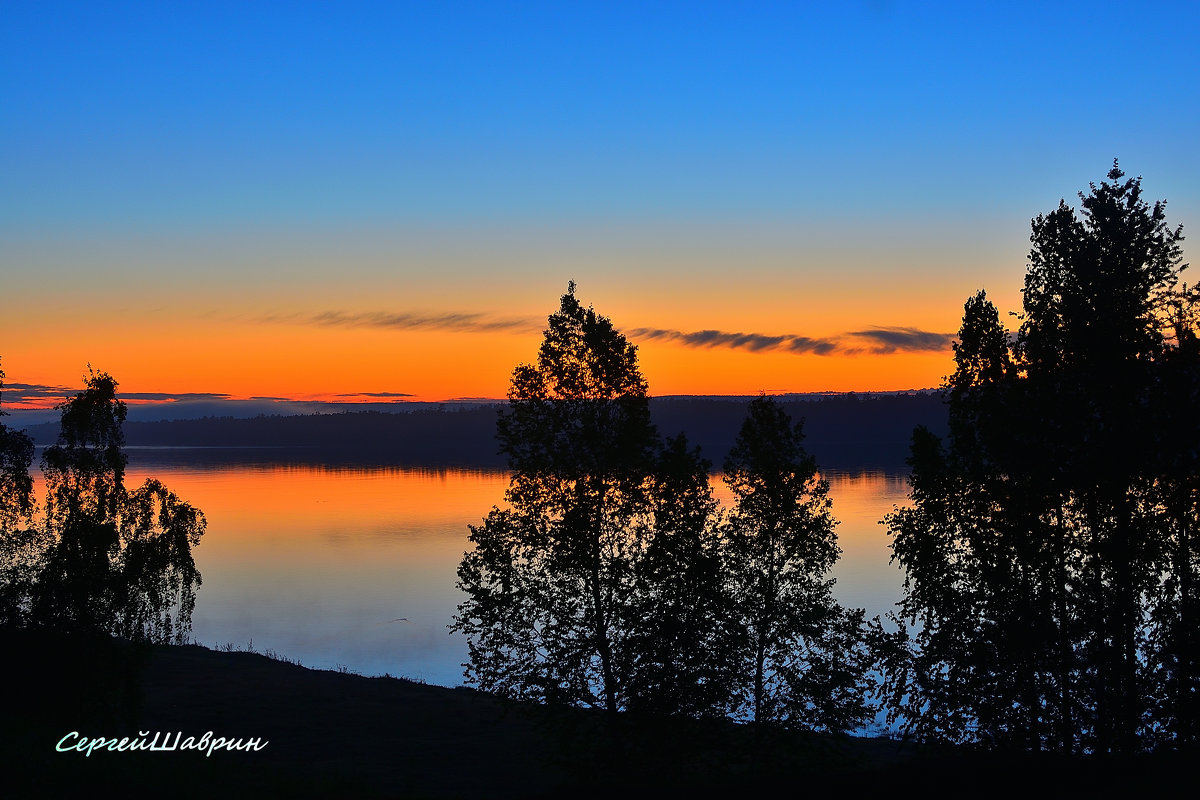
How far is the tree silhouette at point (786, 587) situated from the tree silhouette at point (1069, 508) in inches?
101

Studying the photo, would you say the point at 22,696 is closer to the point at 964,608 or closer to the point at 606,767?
the point at 606,767

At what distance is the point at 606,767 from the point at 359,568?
73018 millimetres

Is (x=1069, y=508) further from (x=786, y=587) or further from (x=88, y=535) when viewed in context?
(x=88, y=535)

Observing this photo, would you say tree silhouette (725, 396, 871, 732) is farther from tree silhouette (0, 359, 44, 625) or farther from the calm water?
the calm water

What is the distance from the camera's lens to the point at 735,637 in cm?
2683

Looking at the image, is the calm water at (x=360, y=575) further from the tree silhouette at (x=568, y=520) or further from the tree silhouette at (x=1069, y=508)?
the tree silhouette at (x=1069, y=508)

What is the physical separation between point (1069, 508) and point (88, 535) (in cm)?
3445

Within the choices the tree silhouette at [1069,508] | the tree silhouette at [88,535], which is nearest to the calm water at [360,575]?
the tree silhouette at [88,535]

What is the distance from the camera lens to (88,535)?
3594 centimetres

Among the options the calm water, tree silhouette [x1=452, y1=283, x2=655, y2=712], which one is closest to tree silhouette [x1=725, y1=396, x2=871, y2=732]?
tree silhouette [x1=452, y1=283, x2=655, y2=712]

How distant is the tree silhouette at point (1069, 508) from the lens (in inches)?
864

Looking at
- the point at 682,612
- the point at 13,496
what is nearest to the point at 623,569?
the point at 682,612

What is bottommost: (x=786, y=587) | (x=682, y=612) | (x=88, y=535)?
(x=682, y=612)

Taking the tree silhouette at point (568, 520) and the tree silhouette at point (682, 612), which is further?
the tree silhouette at point (568, 520)
